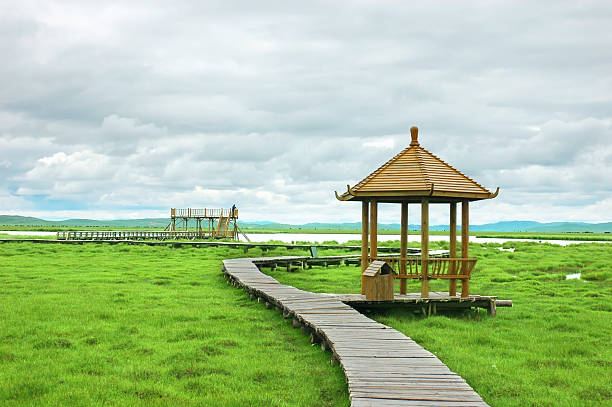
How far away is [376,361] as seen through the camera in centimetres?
757

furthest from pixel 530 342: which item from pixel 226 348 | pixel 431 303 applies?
pixel 226 348

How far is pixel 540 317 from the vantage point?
43.7 ft

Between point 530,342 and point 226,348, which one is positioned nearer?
point 226,348

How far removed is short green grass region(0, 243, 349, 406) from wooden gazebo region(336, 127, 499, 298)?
3687 millimetres

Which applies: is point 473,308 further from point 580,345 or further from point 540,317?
point 580,345

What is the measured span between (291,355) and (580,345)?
221 inches

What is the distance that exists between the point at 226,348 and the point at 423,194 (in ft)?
20.4

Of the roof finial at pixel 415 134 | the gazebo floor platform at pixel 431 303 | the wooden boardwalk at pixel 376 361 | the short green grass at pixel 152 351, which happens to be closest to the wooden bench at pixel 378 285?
the gazebo floor platform at pixel 431 303

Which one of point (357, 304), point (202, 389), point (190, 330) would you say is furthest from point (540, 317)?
point (202, 389)

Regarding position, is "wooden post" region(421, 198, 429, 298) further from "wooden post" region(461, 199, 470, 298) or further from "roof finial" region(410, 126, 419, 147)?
"roof finial" region(410, 126, 419, 147)

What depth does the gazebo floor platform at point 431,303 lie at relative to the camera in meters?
13.2

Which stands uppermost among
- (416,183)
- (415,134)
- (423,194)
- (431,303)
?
(415,134)

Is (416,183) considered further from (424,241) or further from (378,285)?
(378,285)

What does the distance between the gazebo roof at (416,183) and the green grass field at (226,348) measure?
304 cm
